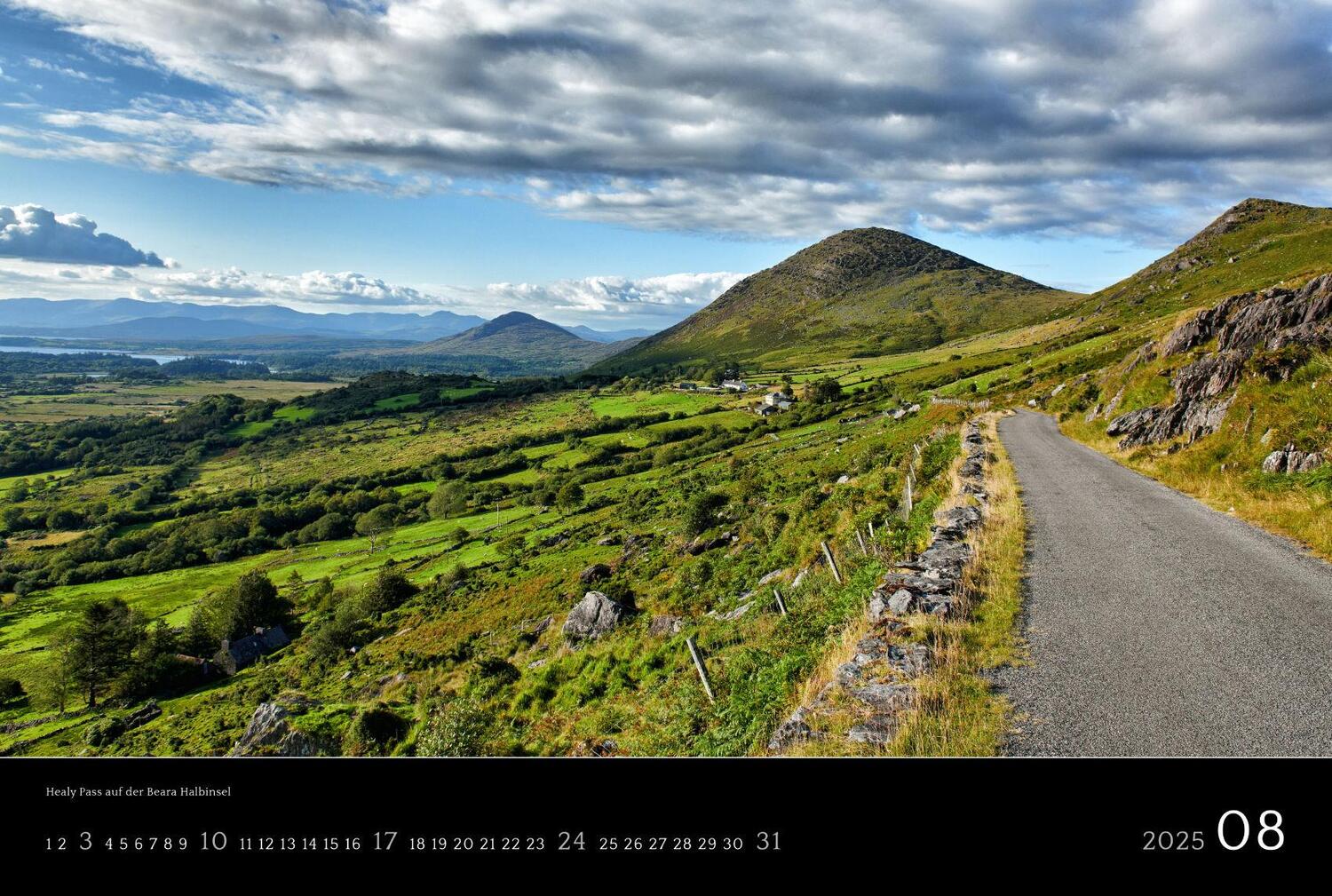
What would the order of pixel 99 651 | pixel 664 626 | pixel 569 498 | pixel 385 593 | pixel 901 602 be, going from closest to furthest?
1. pixel 901 602
2. pixel 664 626
3. pixel 99 651
4. pixel 385 593
5. pixel 569 498

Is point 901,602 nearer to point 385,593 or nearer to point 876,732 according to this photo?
point 876,732

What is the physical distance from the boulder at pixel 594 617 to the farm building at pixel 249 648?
54.0 meters

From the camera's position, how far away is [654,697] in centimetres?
1395

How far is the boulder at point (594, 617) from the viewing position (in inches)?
1030

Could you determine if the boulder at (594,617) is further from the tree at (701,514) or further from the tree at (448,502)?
the tree at (448,502)

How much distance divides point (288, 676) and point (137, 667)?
Result: 24.1m

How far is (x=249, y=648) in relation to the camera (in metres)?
62.8

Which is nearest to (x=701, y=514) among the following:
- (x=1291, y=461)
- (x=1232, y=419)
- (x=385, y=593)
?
(x=1232, y=419)

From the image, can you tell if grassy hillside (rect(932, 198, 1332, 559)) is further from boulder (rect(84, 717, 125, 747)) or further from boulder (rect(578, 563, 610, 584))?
boulder (rect(84, 717, 125, 747))

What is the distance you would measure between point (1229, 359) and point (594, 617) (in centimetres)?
2832

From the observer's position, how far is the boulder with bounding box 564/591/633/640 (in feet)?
85.9

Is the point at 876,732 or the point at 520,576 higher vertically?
the point at 876,732

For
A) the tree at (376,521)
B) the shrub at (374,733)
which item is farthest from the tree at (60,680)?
the shrub at (374,733)
